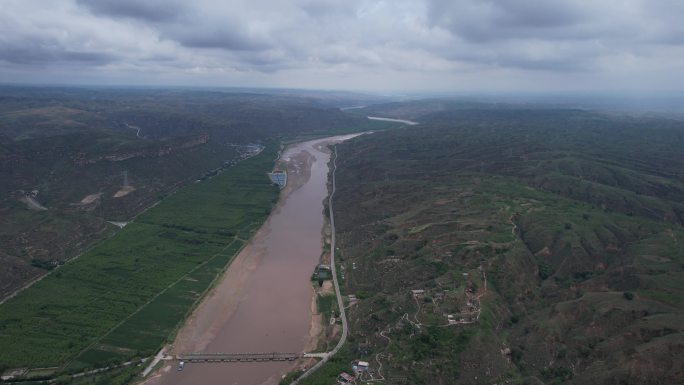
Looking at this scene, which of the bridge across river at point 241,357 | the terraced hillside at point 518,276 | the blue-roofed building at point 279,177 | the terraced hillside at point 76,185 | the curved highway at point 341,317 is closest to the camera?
the terraced hillside at point 518,276

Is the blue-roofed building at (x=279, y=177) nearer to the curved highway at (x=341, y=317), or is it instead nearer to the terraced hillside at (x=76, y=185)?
the terraced hillside at (x=76, y=185)

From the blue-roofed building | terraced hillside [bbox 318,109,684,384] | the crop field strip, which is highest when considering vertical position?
terraced hillside [bbox 318,109,684,384]

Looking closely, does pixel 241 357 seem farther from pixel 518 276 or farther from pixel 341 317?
pixel 518 276

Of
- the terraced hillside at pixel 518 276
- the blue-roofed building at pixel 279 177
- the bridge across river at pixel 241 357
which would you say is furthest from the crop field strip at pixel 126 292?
the blue-roofed building at pixel 279 177

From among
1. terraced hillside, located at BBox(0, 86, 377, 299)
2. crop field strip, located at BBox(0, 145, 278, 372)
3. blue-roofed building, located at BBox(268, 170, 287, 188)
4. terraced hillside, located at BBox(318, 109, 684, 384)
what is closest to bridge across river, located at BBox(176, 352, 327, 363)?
crop field strip, located at BBox(0, 145, 278, 372)

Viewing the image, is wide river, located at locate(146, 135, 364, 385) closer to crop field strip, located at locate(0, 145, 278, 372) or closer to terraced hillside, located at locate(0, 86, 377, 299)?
crop field strip, located at locate(0, 145, 278, 372)

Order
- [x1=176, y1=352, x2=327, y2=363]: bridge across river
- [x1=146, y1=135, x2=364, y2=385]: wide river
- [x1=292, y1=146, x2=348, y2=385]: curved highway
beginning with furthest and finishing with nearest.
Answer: [x1=176, y1=352, x2=327, y2=363]: bridge across river
[x1=146, y1=135, x2=364, y2=385]: wide river
[x1=292, y1=146, x2=348, y2=385]: curved highway

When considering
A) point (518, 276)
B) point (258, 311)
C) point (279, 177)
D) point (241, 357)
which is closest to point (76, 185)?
point (279, 177)
